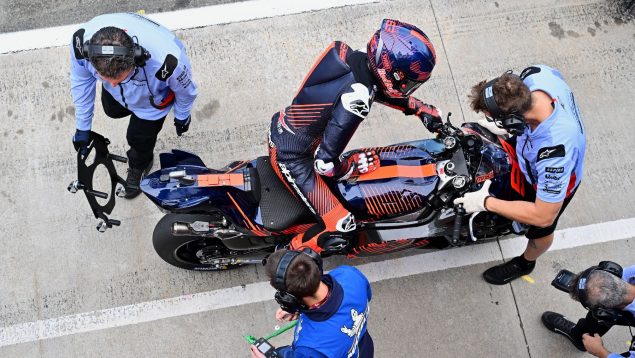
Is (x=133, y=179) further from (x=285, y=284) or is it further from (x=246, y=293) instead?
(x=285, y=284)

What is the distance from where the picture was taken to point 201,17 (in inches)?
230

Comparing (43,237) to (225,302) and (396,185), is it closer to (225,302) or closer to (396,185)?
(225,302)

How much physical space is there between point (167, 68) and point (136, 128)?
780 mm

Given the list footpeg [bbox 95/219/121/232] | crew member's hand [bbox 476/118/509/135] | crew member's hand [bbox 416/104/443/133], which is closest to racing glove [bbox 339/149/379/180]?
crew member's hand [bbox 416/104/443/133]

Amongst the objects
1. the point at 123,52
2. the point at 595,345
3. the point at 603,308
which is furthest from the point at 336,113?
the point at 595,345

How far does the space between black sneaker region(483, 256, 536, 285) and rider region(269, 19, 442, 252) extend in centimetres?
141

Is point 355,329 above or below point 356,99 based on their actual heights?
below

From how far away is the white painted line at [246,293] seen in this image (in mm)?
4609

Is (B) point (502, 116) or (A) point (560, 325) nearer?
(B) point (502, 116)

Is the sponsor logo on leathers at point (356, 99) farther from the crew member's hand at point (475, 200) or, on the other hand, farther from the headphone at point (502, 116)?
the crew member's hand at point (475, 200)

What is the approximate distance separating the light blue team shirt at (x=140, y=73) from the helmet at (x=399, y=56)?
1.32 metres

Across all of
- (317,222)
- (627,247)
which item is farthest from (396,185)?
(627,247)

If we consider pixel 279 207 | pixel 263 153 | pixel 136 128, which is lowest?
pixel 263 153

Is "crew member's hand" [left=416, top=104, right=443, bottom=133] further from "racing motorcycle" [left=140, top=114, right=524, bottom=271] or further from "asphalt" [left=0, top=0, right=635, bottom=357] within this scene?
"asphalt" [left=0, top=0, right=635, bottom=357]
